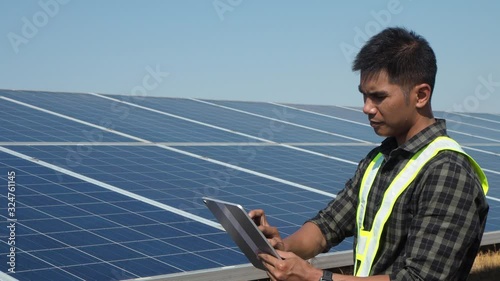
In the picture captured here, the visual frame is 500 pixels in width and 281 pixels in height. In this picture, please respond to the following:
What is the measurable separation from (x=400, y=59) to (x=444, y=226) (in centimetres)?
62

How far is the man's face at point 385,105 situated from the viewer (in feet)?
11.0

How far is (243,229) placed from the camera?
3.38 metres

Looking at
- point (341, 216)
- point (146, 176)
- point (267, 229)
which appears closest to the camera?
point (267, 229)

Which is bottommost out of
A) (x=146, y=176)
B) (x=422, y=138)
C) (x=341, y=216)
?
(x=146, y=176)

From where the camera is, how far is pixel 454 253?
322 centimetres

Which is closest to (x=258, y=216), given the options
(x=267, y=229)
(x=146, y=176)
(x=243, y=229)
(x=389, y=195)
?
(x=267, y=229)

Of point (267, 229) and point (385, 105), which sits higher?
point (385, 105)

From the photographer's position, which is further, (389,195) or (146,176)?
(146,176)

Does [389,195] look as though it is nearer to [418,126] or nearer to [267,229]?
[418,126]

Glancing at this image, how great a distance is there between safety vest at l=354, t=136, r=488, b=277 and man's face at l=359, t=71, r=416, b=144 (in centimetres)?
13

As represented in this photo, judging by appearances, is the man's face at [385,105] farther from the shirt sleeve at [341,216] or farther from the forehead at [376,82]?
the shirt sleeve at [341,216]

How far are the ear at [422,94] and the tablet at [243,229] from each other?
2.41 feet

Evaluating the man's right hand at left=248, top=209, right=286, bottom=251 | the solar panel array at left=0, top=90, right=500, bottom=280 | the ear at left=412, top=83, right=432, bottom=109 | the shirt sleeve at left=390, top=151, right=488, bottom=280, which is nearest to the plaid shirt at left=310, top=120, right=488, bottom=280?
the shirt sleeve at left=390, top=151, right=488, bottom=280

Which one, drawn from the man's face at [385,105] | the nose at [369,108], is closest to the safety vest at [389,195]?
the man's face at [385,105]
